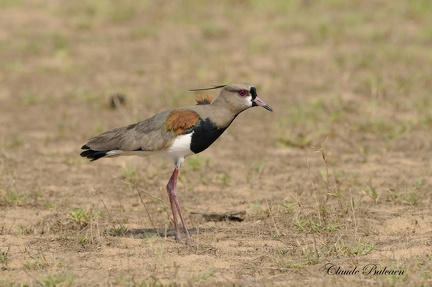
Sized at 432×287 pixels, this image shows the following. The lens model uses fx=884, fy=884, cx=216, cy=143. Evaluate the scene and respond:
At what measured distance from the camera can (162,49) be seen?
13.2m

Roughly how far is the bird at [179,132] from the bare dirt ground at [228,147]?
36 centimetres

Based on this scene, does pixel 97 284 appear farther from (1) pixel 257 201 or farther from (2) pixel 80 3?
(2) pixel 80 3

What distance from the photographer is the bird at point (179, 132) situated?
6539mm

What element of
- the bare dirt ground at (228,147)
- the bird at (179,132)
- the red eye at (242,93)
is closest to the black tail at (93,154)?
the bird at (179,132)

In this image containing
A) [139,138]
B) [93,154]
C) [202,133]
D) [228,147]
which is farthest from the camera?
[228,147]

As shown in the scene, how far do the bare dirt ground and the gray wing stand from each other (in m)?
0.39

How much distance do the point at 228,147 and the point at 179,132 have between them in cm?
332

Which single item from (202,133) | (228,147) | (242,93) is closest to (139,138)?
(202,133)

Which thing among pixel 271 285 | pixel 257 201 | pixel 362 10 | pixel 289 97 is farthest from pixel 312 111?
pixel 271 285

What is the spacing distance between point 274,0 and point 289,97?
12.2 feet

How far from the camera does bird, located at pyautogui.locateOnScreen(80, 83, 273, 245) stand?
6539mm

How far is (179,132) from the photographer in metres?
6.55

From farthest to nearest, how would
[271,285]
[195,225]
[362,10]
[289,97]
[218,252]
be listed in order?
[362,10], [289,97], [195,225], [218,252], [271,285]

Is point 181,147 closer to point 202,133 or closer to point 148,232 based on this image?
point 202,133
